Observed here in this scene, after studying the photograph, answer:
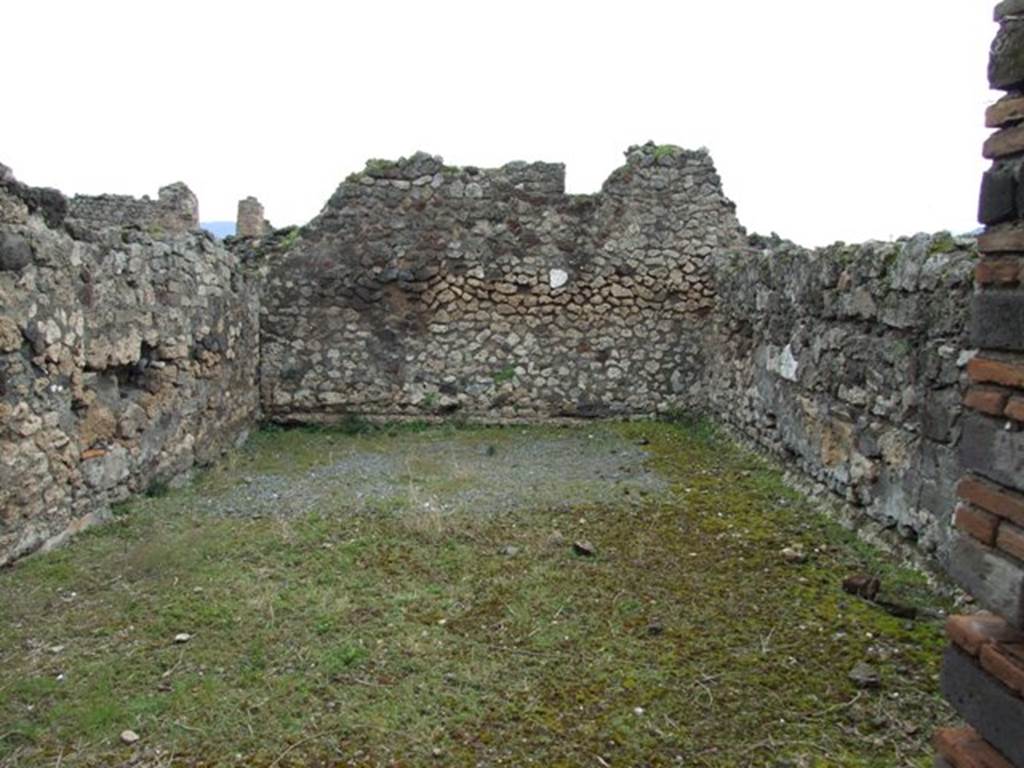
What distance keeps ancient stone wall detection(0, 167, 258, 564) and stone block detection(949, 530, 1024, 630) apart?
16.2 ft

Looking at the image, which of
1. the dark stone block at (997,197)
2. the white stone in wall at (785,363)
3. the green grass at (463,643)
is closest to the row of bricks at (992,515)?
the dark stone block at (997,197)

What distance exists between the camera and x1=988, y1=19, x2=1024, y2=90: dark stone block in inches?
76.1

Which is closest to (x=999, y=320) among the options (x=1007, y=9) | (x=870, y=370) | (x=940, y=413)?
(x=1007, y=9)

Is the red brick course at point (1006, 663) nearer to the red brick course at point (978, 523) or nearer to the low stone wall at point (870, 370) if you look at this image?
the red brick course at point (978, 523)

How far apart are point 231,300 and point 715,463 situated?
5.37m

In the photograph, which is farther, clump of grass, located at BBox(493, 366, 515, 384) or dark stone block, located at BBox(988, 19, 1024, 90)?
clump of grass, located at BBox(493, 366, 515, 384)

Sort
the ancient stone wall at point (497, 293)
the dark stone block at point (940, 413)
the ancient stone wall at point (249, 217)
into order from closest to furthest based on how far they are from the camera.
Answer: the dark stone block at point (940, 413), the ancient stone wall at point (497, 293), the ancient stone wall at point (249, 217)

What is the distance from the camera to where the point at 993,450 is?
6.72 feet

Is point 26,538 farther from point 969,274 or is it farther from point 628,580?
point 969,274

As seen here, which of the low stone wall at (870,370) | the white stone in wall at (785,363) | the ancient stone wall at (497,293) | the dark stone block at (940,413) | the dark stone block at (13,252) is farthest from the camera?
the ancient stone wall at (497,293)

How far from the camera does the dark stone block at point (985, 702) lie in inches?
74.4

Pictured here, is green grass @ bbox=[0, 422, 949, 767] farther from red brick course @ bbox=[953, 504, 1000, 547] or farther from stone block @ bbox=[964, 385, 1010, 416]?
stone block @ bbox=[964, 385, 1010, 416]

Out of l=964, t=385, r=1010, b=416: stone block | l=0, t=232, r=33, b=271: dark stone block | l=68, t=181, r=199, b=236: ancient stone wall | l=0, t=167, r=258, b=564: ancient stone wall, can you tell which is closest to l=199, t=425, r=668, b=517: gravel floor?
l=0, t=167, r=258, b=564: ancient stone wall

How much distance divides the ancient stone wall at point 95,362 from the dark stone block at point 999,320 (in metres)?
4.96
